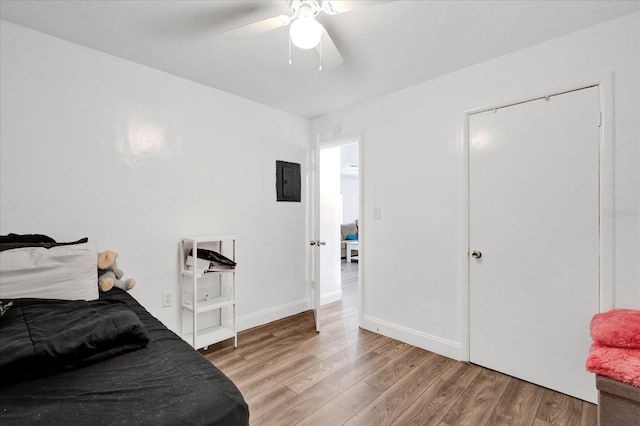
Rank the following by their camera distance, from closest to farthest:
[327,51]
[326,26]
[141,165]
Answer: [327,51], [326,26], [141,165]

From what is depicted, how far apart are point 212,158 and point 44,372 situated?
2162mm

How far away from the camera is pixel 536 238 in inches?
82.4

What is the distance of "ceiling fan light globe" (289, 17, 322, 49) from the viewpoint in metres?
1.42

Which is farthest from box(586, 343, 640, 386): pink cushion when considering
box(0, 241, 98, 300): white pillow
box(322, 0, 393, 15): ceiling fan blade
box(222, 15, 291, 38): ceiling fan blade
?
box(0, 241, 98, 300): white pillow

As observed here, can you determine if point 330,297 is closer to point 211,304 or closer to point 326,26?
point 211,304

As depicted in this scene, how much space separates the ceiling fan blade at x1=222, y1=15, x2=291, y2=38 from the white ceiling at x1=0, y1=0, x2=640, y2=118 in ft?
0.49

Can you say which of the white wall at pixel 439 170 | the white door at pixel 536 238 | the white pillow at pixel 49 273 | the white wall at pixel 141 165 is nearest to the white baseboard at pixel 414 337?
the white wall at pixel 439 170

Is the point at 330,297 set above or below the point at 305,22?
below

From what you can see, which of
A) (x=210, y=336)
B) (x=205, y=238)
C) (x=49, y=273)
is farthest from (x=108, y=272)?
(x=210, y=336)

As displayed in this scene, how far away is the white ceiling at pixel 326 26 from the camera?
172 cm

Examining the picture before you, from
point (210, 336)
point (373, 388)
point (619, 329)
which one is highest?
point (619, 329)

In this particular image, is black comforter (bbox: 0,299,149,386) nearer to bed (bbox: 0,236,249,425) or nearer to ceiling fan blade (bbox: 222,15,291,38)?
bed (bbox: 0,236,249,425)

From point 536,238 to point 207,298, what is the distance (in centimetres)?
272

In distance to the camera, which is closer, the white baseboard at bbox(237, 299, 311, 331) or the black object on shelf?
the black object on shelf
